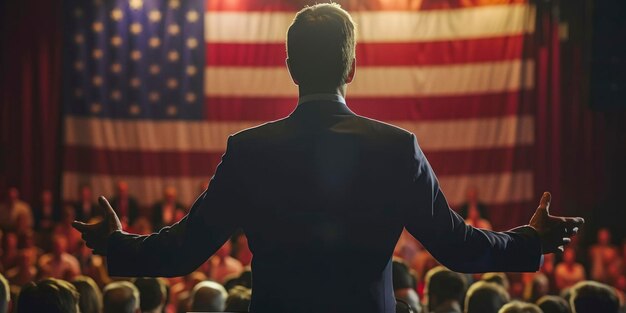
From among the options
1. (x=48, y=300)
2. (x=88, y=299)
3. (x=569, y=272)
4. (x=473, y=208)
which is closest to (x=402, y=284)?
(x=88, y=299)

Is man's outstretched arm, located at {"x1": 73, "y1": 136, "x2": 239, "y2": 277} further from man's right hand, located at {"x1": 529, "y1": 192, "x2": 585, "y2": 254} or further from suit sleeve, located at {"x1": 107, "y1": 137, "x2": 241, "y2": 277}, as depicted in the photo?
man's right hand, located at {"x1": 529, "y1": 192, "x2": 585, "y2": 254}

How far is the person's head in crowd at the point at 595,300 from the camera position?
3.95m

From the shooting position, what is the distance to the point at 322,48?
1996mm

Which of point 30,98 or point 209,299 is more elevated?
point 30,98

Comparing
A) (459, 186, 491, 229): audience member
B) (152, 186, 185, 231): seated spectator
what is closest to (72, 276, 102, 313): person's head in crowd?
(152, 186, 185, 231): seated spectator

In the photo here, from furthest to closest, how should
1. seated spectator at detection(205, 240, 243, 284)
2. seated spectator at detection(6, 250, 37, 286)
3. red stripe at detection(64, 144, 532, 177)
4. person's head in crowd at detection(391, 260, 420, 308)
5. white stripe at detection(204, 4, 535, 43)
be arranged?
1. red stripe at detection(64, 144, 532, 177)
2. white stripe at detection(204, 4, 535, 43)
3. seated spectator at detection(205, 240, 243, 284)
4. seated spectator at detection(6, 250, 37, 286)
5. person's head in crowd at detection(391, 260, 420, 308)

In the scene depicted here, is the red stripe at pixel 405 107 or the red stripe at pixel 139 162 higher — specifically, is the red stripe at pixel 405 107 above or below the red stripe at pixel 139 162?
above

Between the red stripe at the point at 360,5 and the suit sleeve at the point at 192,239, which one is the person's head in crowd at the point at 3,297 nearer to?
the suit sleeve at the point at 192,239

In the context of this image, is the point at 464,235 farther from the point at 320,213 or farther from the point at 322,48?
the point at 322,48

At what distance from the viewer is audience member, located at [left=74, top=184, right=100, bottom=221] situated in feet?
43.2

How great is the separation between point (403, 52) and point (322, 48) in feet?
37.7

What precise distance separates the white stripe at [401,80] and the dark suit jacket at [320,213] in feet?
36.6

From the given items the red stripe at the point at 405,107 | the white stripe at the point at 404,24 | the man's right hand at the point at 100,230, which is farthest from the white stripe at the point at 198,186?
the man's right hand at the point at 100,230

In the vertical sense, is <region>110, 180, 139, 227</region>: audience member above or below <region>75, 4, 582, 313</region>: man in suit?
below
